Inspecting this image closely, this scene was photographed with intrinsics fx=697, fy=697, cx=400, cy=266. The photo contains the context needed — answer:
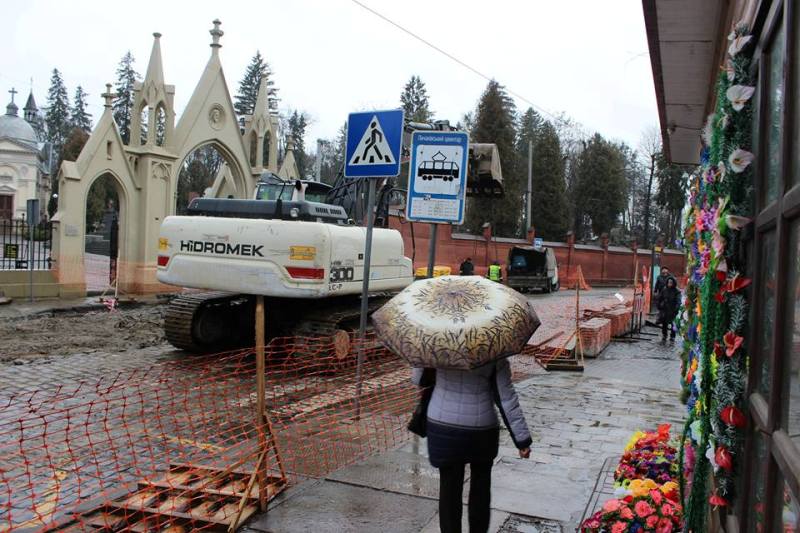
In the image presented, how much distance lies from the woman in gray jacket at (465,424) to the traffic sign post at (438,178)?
8.52 ft

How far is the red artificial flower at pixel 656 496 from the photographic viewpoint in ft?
12.0

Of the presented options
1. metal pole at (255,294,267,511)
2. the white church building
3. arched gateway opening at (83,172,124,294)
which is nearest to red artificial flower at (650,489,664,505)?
metal pole at (255,294,267,511)

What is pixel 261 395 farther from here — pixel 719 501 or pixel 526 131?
pixel 526 131

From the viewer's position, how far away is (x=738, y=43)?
2363 mm

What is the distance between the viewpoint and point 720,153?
254 cm

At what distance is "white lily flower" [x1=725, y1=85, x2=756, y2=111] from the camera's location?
90.9 inches

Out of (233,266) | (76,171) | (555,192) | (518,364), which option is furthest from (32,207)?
(555,192)

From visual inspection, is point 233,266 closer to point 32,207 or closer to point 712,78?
point 712,78

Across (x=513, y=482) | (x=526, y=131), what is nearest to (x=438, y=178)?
(x=513, y=482)

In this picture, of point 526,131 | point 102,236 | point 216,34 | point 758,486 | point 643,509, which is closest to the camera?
point 758,486

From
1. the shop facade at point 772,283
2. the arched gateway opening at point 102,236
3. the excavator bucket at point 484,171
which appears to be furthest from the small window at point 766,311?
the arched gateway opening at point 102,236

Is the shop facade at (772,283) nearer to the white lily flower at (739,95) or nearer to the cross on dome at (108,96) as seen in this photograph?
the white lily flower at (739,95)

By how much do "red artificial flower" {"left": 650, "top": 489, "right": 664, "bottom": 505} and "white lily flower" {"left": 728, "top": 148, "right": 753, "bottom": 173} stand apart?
6.74 feet

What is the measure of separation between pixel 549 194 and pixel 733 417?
192 feet
